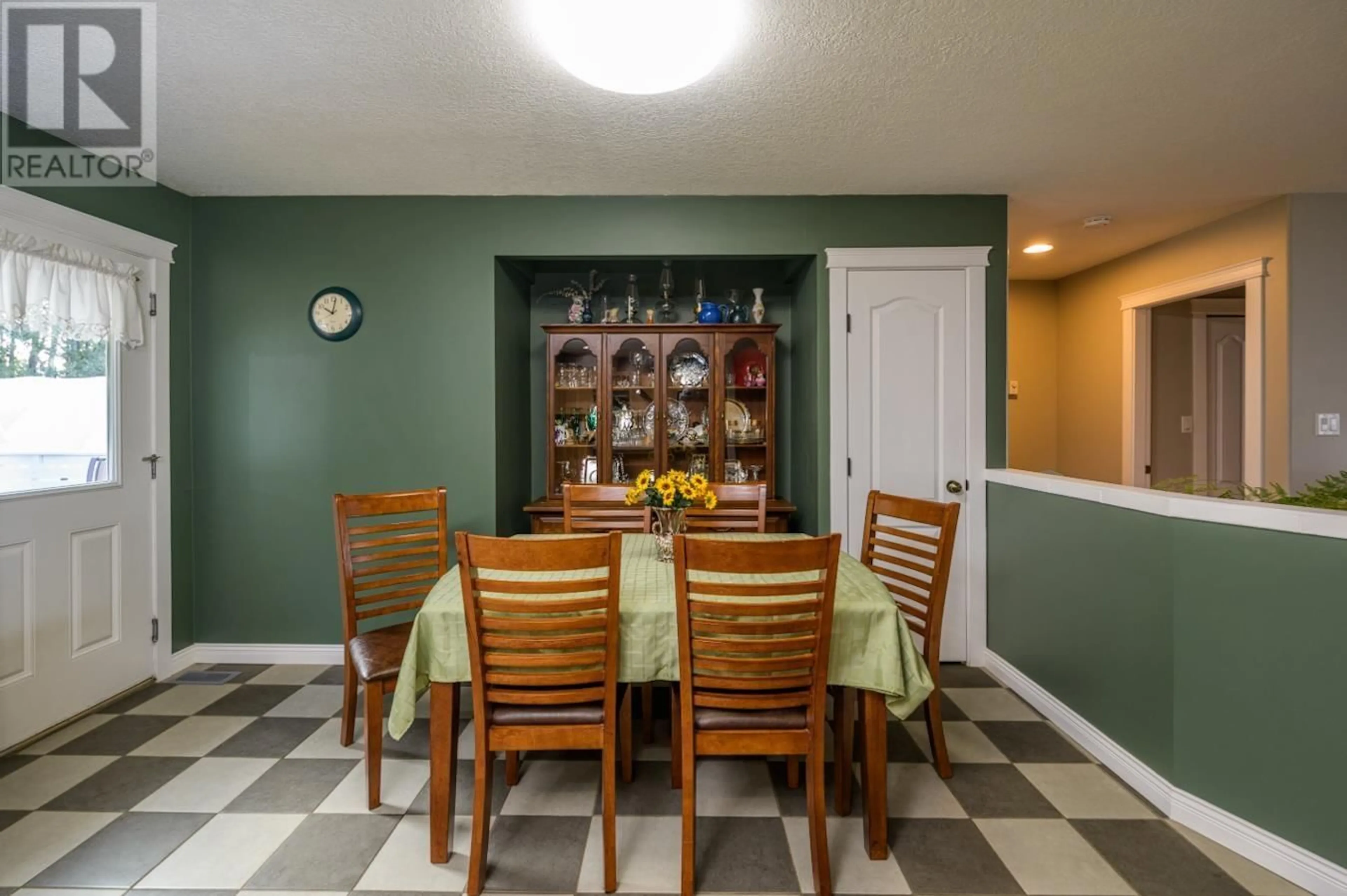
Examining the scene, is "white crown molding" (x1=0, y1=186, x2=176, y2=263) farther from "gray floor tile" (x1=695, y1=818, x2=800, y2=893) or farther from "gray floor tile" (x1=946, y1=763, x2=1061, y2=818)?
"gray floor tile" (x1=946, y1=763, x2=1061, y2=818)

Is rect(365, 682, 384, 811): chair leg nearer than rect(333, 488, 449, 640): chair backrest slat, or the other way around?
rect(365, 682, 384, 811): chair leg

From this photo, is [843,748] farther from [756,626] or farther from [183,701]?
[183,701]

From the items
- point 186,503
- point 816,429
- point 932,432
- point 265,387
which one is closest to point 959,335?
point 932,432

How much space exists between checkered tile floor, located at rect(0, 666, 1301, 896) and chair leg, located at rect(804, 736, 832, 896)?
0.28 feet

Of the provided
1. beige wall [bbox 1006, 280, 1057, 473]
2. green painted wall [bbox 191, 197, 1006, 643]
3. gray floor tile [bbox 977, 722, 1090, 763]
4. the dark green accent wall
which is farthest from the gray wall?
gray floor tile [bbox 977, 722, 1090, 763]

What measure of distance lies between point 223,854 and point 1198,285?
5.13 m

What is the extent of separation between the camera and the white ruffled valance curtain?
2.41 metres

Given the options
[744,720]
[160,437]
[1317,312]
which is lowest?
[744,720]

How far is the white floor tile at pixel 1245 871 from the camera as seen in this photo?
1.72m

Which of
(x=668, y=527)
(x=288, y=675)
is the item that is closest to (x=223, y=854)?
(x=288, y=675)

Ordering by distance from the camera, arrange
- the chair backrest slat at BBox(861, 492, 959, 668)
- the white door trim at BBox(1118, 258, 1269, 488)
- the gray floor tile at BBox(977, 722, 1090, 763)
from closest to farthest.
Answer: the chair backrest slat at BBox(861, 492, 959, 668), the gray floor tile at BBox(977, 722, 1090, 763), the white door trim at BBox(1118, 258, 1269, 488)

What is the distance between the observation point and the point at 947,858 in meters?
1.87

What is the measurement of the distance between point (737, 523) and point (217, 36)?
2.44 m

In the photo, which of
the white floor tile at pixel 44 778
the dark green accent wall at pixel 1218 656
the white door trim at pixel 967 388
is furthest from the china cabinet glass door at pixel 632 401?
the white floor tile at pixel 44 778
